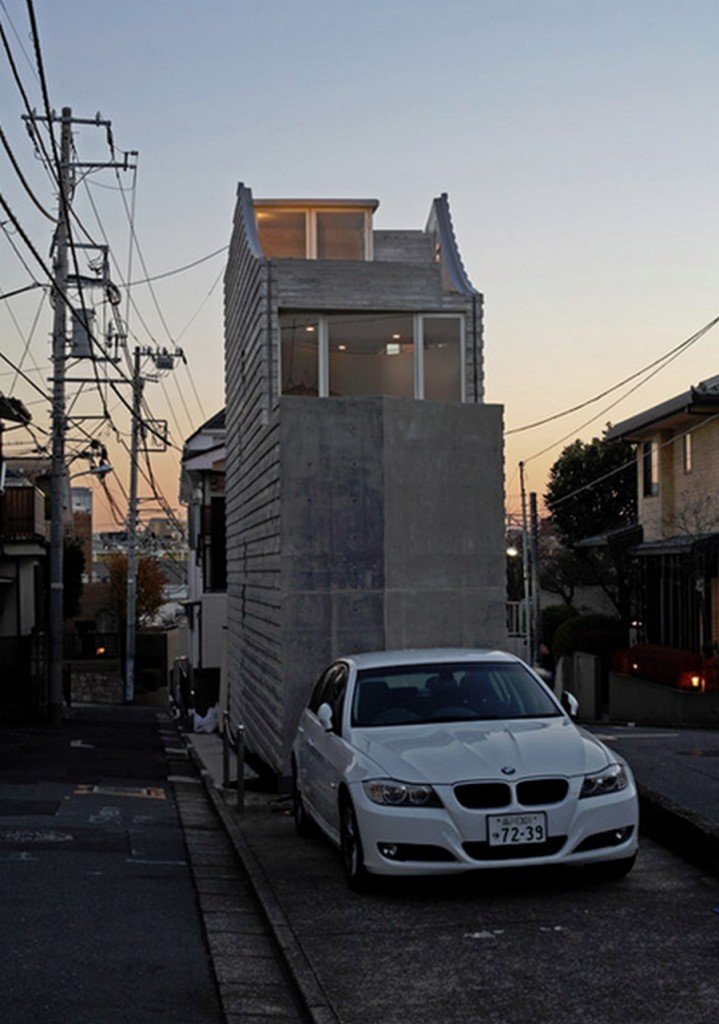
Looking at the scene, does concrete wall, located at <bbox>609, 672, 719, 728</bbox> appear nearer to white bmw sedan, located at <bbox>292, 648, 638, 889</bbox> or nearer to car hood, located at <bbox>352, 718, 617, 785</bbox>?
white bmw sedan, located at <bbox>292, 648, 638, 889</bbox>

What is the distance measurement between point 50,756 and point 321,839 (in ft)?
33.3

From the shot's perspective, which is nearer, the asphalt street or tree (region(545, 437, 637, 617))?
the asphalt street

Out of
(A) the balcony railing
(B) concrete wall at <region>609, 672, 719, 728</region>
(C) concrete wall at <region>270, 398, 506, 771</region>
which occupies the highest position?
(A) the balcony railing

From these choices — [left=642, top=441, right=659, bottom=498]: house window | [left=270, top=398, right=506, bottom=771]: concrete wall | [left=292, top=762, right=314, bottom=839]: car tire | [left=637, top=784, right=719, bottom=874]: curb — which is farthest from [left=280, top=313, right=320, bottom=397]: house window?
[left=642, top=441, right=659, bottom=498]: house window

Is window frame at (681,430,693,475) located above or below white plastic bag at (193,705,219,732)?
above

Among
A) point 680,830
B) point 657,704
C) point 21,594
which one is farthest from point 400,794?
point 21,594

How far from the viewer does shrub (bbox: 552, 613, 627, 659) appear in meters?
34.4

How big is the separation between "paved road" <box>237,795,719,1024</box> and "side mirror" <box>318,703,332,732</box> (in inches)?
38.2

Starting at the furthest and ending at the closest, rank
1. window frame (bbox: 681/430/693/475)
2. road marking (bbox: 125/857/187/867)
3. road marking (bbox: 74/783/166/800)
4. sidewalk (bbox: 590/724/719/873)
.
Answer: window frame (bbox: 681/430/693/475), road marking (bbox: 74/783/166/800), road marking (bbox: 125/857/187/867), sidewalk (bbox: 590/724/719/873)

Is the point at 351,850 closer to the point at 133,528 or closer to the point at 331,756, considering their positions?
the point at 331,756

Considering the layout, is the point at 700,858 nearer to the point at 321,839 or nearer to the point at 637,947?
the point at 637,947

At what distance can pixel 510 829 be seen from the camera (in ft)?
24.1

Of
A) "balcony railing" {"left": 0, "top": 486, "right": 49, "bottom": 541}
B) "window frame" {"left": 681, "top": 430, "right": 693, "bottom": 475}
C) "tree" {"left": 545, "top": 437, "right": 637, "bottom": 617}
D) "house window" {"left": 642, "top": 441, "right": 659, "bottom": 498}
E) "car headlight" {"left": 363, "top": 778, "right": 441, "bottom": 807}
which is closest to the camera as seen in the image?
"car headlight" {"left": 363, "top": 778, "right": 441, "bottom": 807}

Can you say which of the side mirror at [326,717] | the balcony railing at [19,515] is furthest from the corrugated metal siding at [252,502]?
the balcony railing at [19,515]
